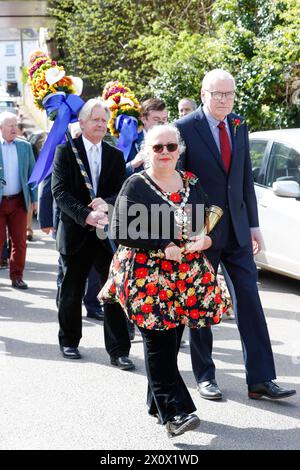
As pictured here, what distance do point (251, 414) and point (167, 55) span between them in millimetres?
12017

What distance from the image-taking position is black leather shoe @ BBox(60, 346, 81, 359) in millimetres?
6845

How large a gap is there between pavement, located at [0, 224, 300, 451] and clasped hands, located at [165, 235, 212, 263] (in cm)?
105

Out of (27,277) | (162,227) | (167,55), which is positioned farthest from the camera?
(167,55)

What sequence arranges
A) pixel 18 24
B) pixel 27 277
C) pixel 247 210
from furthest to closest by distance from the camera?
1. pixel 18 24
2. pixel 27 277
3. pixel 247 210

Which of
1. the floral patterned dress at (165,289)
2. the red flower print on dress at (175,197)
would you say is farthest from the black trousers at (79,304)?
the red flower print on dress at (175,197)

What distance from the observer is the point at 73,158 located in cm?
655

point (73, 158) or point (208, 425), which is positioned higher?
point (73, 158)

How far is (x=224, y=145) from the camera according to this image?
575cm

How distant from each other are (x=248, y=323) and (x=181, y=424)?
1.14m

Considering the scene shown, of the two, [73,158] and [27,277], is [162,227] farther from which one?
[27,277]

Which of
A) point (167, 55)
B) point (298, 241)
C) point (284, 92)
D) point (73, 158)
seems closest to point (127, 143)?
point (73, 158)

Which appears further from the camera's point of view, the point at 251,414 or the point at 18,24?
the point at 18,24

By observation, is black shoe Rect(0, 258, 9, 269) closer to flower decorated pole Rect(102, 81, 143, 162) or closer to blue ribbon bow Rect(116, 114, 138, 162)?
flower decorated pole Rect(102, 81, 143, 162)

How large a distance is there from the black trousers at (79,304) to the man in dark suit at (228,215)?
35.3 inches
